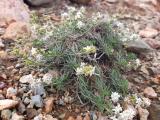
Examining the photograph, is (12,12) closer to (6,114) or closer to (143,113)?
(6,114)

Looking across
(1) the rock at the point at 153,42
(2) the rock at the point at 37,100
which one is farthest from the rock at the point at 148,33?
(2) the rock at the point at 37,100

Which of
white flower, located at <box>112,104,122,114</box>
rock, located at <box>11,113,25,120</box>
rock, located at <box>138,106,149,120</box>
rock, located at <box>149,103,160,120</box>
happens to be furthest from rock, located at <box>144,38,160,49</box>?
rock, located at <box>11,113,25,120</box>

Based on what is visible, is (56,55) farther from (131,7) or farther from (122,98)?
(131,7)

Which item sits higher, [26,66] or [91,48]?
[91,48]

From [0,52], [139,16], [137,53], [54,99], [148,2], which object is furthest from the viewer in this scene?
[148,2]

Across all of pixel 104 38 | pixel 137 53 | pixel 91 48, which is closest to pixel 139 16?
pixel 137 53

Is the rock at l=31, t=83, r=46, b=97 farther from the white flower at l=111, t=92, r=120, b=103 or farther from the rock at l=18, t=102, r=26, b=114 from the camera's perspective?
the white flower at l=111, t=92, r=120, b=103
